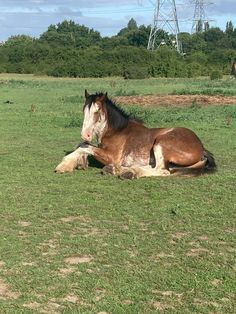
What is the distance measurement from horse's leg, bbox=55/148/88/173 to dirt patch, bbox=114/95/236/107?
13.1 metres

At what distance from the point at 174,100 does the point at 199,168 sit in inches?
603

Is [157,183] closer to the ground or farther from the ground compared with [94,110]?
closer to the ground

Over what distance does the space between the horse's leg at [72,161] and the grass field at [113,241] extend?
132 mm

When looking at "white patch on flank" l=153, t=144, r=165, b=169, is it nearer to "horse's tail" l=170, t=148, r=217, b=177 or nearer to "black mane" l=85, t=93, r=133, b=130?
"horse's tail" l=170, t=148, r=217, b=177

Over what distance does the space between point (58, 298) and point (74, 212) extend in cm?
232

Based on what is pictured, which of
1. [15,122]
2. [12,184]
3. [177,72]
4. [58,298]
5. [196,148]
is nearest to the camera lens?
[58,298]

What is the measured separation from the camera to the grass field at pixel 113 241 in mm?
3881

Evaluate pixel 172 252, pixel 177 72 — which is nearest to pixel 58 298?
pixel 172 252

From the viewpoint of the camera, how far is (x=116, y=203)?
654 cm

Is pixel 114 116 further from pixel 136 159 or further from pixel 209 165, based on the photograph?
pixel 209 165

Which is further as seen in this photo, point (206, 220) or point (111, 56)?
point (111, 56)

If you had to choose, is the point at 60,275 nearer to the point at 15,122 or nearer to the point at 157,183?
the point at 157,183

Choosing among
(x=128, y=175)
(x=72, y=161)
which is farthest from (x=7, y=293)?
(x=72, y=161)

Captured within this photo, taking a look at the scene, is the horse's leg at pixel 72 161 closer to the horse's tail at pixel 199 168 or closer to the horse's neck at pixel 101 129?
the horse's neck at pixel 101 129
